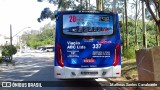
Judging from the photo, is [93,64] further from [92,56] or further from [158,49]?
[158,49]

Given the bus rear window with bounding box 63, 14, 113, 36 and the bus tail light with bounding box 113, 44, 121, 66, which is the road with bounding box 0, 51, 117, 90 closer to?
the bus tail light with bounding box 113, 44, 121, 66

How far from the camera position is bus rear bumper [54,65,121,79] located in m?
12.7

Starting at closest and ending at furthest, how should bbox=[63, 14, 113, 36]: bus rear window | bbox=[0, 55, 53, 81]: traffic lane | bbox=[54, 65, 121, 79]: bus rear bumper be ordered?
bbox=[54, 65, 121, 79]: bus rear bumper < bbox=[63, 14, 113, 36]: bus rear window < bbox=[0, 55, 53, 81]: traffic lane

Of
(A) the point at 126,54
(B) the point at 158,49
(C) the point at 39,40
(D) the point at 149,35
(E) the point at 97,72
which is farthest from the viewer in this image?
(C) the point at 39,40

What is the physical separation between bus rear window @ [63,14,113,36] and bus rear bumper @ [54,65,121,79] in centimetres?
140

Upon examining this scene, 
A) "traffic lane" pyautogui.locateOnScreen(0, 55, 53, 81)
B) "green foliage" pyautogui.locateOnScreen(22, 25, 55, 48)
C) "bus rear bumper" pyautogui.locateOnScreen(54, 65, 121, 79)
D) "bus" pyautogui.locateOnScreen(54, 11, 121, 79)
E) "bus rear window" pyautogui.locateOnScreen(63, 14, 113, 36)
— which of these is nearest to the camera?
"bus rear bumper" pyautogui.locateOnScreen(54, 65, 121, 79)

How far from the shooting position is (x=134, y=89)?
1215 centimetres

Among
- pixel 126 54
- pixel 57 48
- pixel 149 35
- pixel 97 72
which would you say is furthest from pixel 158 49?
pixel 149 35

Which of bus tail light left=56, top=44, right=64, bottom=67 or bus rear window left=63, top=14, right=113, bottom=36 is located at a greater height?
bus rear window left=63, top=14, right=113, bottom=36

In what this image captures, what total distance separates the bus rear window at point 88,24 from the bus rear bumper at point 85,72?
1.40 meters

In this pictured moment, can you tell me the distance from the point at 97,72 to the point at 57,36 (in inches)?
83.9

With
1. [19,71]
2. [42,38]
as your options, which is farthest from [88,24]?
[42,38]

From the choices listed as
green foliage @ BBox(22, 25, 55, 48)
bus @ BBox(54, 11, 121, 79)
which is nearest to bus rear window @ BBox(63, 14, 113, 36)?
bus @ BBox(54, 11, 121, 79)

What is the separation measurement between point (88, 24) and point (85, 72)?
1931 millimetres
